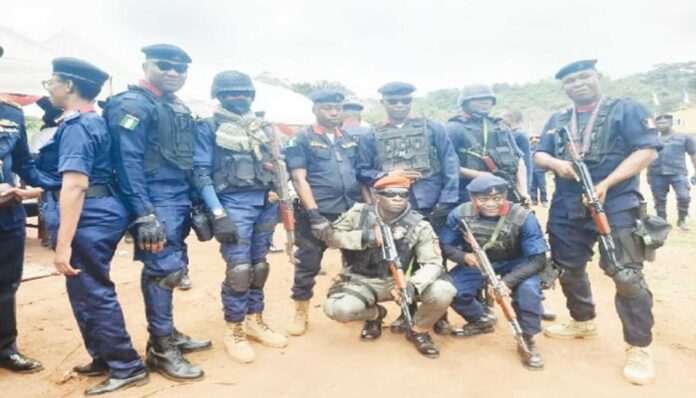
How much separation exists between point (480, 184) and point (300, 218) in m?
1.65

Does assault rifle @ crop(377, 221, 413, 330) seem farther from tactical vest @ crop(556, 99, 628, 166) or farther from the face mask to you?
tactical vest @ crop(556, 99, 628, 166)

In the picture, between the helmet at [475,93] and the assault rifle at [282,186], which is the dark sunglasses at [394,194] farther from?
the helmet at [475,93]

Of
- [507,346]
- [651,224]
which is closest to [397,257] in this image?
[507,346]

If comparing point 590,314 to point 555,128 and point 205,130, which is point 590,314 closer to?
point 555,128

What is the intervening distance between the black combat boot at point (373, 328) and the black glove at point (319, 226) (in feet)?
2.59

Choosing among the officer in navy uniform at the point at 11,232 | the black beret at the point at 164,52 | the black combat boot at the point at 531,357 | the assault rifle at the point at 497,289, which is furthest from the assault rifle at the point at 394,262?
the officer in navy uniform at the point at 11,232

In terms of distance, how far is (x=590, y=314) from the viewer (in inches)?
158

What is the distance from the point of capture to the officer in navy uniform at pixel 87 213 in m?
2.78

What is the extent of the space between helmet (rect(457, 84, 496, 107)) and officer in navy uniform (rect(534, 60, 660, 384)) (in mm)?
900

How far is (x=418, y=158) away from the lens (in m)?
4.35

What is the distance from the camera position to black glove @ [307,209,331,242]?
397 centimetres

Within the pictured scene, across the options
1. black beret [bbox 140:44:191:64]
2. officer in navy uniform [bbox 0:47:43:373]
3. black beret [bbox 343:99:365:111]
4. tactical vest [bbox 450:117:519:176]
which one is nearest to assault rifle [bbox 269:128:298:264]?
black beret [bbox 140:44:191:64]

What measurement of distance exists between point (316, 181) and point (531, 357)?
2.34 meters

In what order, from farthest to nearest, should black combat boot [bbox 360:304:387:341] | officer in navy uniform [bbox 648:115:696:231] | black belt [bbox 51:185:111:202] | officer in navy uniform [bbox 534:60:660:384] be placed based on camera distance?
1. officer in navy uniform [bbox 648:115:696:231]
2. black combat boot [bbox 360:304:387:341]
3. officer in navy uniform [bbox 534:60:660:384]
4. black belt [bbox 51:185:111:202]
